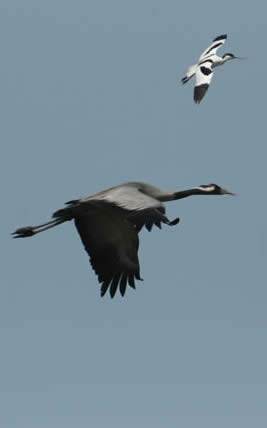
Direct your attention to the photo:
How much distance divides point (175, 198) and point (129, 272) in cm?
156

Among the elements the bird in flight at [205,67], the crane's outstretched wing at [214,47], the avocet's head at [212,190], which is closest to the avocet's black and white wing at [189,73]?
the bird in flight at [205,67]

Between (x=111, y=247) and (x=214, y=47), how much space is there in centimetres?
1567

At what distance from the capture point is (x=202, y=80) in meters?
30.7

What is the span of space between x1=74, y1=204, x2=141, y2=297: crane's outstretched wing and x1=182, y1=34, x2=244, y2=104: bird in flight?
27.1 feet

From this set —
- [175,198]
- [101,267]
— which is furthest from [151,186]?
[101,267]

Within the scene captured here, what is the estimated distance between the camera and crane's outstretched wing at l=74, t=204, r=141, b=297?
71.0ft

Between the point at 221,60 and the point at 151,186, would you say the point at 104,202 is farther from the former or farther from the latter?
the point at 221,60

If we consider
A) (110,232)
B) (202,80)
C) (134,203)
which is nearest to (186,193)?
(110,232)

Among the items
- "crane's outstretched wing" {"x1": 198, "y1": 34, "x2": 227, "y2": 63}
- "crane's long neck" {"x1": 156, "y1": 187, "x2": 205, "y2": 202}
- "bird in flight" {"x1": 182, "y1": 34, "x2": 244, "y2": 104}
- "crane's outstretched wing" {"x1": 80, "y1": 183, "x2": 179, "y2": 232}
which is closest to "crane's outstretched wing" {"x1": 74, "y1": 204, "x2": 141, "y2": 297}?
"crane's outstretched wing" {"x1": 80, "y1": 183, "x2": 179, "y2": 232}

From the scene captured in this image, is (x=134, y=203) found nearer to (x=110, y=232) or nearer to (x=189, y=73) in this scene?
(x=110, y=232)

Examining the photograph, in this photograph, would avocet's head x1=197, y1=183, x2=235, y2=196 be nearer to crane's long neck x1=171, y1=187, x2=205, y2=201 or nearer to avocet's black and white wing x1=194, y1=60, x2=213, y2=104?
crane's long neck x1=171, y1=187, x2=205, y2=201

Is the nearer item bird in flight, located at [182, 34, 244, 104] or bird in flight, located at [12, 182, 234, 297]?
bird in flight, located at [12, 182, 234, 297]

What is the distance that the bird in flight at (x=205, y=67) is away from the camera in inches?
1187

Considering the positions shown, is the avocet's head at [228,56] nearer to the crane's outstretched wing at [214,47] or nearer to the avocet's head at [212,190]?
the crane's outstretched wing at [214,47]
